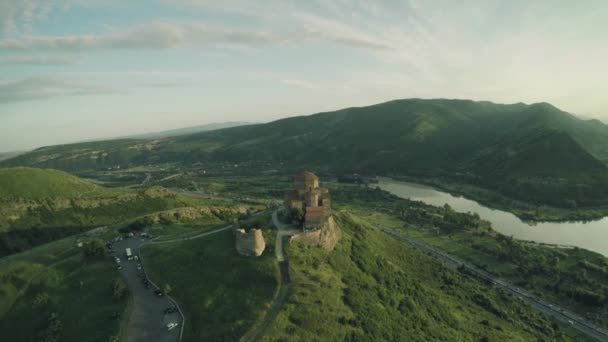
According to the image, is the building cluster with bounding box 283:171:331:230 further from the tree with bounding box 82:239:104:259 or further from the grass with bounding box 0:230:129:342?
the tree with bounding box 82:239:104:259

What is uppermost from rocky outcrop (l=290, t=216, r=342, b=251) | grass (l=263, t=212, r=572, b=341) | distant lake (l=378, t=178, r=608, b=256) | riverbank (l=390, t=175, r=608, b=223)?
rocky outcrop (l=290, t=216, r=342, b=251)

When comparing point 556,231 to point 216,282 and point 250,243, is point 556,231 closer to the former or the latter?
point 250,243

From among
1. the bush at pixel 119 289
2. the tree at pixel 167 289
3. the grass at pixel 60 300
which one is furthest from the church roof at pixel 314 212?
the grass at pixel 60 300

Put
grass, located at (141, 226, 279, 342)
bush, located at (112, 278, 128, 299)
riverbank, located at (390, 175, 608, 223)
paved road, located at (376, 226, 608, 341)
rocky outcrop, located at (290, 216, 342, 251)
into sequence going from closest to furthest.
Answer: grass, located at (141, 226, 279, 342) → bush, located at (112, 278, 128, 299) → rocky outcrop, located at (290, 216, 342, 251) → paved road, located at (376, 226, 608, 341) → riverbank, located at (390, 175, 608, 223)

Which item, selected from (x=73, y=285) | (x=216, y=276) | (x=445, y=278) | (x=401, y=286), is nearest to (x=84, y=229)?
(x=73, y=285)

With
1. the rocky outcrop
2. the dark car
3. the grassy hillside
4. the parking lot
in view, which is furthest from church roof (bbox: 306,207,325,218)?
the grassy hillside

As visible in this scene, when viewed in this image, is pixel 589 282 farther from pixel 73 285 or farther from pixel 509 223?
pixel 73 285

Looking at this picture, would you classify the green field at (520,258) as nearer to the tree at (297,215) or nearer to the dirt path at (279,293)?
the tree at (297,215)
